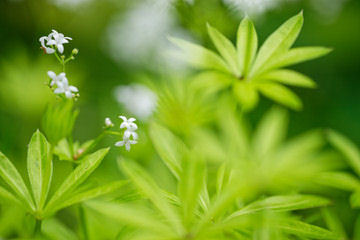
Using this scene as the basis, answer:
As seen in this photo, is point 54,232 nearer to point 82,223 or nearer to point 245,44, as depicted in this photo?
point 82,223

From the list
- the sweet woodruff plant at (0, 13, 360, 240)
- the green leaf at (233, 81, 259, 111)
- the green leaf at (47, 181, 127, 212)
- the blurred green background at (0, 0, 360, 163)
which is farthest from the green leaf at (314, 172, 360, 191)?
the blurred green background at (0, 0, 360, 163)

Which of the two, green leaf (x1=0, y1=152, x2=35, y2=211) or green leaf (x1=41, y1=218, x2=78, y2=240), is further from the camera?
green leaf (x1=41, y1=218, x2=78, y2=240)

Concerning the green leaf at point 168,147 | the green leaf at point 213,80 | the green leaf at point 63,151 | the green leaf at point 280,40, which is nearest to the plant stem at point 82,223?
the green leaf at point 63,151

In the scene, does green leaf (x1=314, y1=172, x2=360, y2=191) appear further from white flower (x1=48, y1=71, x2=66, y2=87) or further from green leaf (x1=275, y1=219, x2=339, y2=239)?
white flower (x1=48, y1=71, x2=66, y2=87)

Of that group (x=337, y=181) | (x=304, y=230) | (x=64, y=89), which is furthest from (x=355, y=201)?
(x=64, y=89)

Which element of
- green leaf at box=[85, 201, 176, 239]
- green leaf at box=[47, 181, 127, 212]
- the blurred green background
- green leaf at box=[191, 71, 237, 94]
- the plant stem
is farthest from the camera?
the blurred green background

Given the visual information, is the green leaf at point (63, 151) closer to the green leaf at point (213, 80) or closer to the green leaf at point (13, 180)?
the green leaf at point (13, 180)
